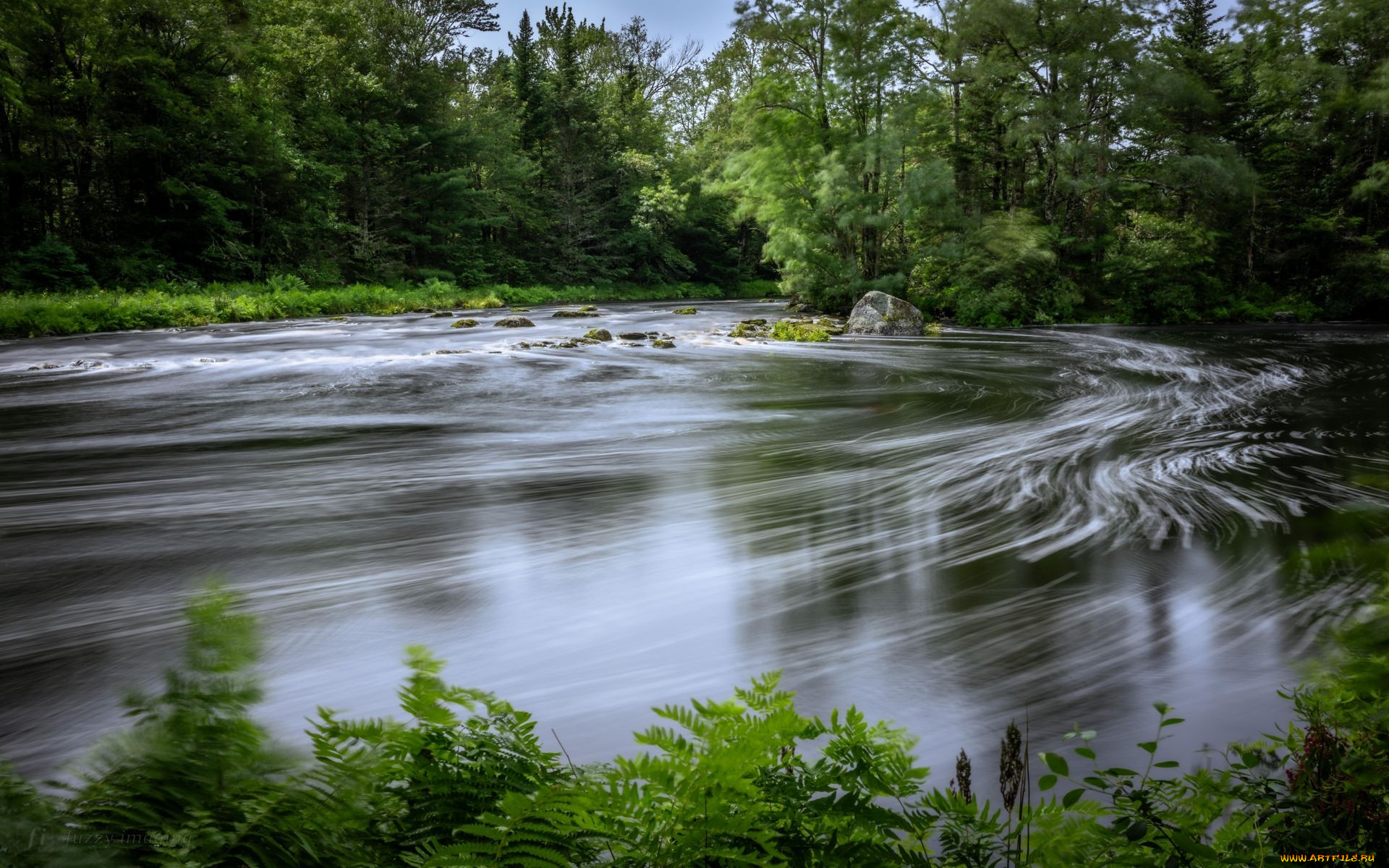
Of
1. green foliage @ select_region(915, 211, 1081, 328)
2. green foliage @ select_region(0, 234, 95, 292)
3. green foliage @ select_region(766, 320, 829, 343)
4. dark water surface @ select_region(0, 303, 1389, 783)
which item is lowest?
dark water surface @ select_region(0, 303, 1389, 783)

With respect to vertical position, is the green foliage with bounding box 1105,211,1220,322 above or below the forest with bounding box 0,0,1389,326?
below

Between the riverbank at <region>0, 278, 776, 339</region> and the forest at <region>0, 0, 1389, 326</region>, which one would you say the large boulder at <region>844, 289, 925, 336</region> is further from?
the riverbank at <region>0, 278, 776, 339</region>

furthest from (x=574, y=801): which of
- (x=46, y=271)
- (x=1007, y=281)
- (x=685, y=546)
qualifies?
(x=46, y=271)

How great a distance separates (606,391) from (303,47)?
96.3ft

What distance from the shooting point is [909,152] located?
2661cm

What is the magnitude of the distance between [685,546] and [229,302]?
986 inches

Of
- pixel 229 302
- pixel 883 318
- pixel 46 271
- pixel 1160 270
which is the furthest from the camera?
pixel 1160 270

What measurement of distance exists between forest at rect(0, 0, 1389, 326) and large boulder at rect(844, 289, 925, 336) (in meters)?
3.13

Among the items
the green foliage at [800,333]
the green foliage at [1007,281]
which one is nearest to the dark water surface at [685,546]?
the green foliage at [800,333]

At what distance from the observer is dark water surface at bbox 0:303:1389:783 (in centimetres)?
332

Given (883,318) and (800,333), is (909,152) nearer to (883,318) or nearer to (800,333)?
(883,318)

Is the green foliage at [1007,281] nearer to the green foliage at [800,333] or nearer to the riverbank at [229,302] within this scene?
the green foliage at [800,333]

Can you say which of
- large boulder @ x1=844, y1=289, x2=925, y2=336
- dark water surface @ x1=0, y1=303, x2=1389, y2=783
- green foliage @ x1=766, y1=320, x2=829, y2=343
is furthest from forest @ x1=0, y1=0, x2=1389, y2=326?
dark water surface @ x1=0, y1=303, x2=1389, y2=783

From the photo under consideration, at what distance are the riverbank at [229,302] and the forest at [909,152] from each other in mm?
1616
